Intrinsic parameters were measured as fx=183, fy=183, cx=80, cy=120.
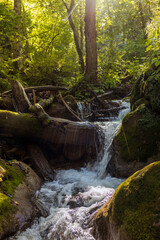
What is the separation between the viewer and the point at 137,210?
217cm

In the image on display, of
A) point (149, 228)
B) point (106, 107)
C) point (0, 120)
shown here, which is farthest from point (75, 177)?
point (106, 107)

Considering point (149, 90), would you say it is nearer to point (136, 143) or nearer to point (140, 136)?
point (140, 136)

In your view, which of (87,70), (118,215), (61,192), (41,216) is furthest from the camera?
(87,70)

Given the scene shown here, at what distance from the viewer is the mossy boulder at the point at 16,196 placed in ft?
10.5

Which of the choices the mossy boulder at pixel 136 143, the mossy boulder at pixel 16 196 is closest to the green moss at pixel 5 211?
the mossy boulder at pixel 16 196

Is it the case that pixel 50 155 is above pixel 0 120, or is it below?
below

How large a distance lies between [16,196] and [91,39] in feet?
37.6

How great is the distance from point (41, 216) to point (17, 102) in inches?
176

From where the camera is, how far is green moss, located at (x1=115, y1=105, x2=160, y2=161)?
5.39 meters

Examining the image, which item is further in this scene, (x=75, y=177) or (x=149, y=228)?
(x=75, y=177)

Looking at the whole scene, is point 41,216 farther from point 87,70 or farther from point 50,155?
point 87,70

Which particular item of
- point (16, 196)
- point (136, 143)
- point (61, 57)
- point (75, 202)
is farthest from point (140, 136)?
point (61, 57)

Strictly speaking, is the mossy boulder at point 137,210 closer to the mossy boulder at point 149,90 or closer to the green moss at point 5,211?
the green moss at point 5,211

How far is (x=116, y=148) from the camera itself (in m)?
5.73
